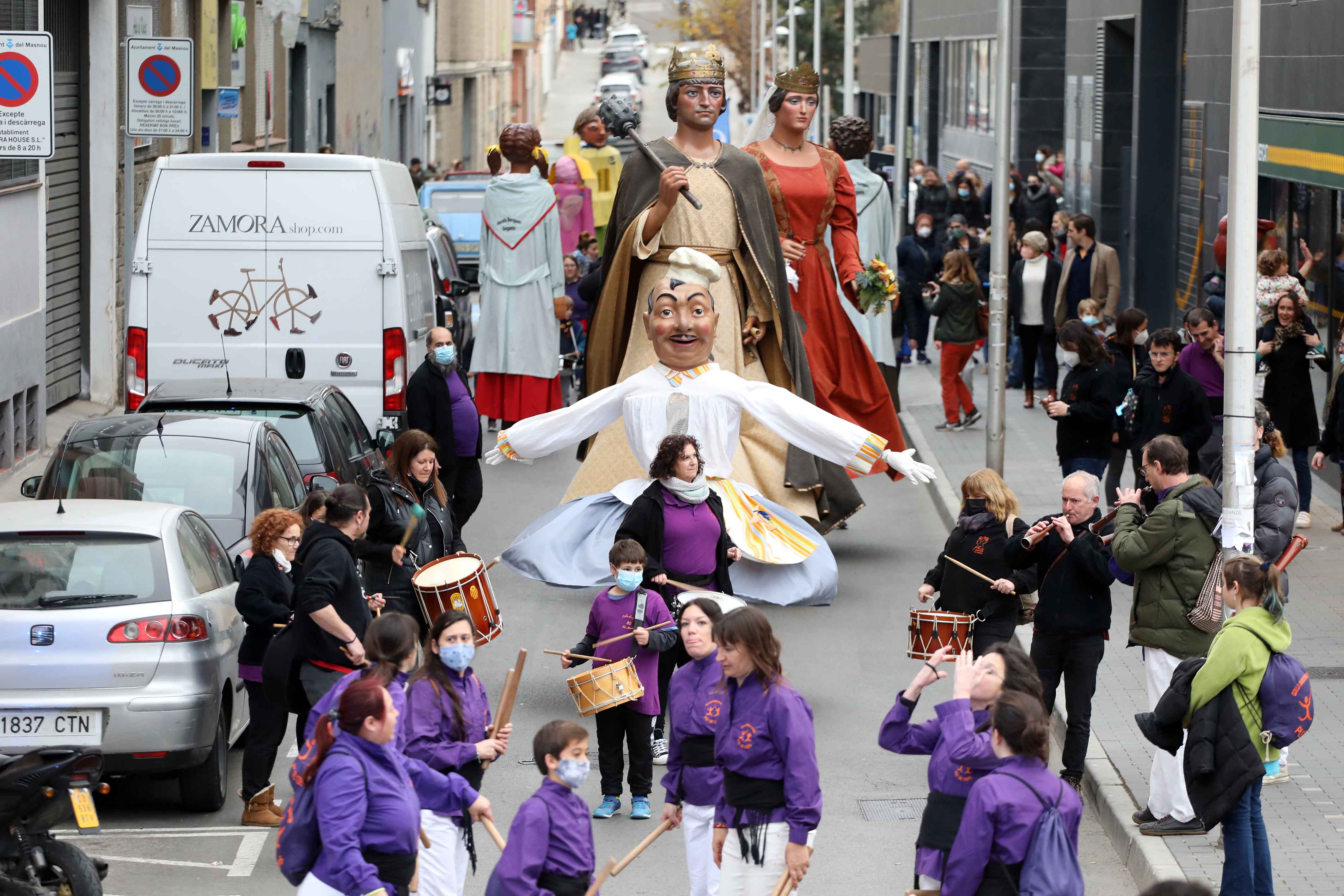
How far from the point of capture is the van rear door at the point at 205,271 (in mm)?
13766

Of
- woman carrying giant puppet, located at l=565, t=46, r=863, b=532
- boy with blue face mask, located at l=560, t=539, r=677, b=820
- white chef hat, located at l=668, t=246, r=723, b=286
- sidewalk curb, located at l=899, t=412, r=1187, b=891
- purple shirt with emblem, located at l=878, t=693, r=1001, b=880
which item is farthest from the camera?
woman carrying giant puppet, located at l=565, t=46, r=863, b=532

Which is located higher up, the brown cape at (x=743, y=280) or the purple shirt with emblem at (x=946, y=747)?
the brown cape at (x=743, y=280)

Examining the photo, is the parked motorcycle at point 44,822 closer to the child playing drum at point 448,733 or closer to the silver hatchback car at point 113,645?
the silver hatchback car at point 113,645

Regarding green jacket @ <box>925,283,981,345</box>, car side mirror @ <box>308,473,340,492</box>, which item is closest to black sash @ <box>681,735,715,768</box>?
car side mirror @ <box>308,473,340,492</box>

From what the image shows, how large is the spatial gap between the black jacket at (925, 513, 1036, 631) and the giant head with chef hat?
2042 mm

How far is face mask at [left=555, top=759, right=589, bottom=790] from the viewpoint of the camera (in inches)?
224

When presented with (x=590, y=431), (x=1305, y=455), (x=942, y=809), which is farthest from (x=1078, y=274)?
(x=942, y=809)

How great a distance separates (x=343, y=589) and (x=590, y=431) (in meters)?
2.74

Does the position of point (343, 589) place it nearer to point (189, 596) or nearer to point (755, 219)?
point (189, 596)

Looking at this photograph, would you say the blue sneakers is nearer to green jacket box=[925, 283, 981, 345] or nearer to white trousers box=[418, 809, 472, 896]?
white trousers box=[418, 809, 472, 896]

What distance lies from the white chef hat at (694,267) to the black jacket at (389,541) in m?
2.12

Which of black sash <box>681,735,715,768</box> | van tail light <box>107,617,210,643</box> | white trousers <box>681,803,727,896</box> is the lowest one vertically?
white trousers <box>681,803,727,896</box>

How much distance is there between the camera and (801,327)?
13445 mm

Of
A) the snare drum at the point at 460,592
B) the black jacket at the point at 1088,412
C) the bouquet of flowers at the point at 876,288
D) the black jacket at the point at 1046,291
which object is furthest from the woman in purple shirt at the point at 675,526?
the black jacket at the point at 1046,291
